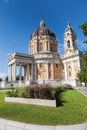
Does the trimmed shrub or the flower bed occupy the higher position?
the trimmed shrub

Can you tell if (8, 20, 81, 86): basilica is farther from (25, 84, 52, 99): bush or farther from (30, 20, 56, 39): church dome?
(25, 84, 52, 99): bush

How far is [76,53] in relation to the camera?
51750 mm

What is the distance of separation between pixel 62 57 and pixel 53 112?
4909 centimetres

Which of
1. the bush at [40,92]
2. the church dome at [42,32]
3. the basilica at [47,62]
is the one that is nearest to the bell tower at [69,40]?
the basilica at [47,62]

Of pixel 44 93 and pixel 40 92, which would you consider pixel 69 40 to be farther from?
pixel 44 93

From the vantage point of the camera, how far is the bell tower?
5816cm

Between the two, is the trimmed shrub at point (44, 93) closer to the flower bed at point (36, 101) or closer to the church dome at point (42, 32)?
the flower bed at point (36, 101)

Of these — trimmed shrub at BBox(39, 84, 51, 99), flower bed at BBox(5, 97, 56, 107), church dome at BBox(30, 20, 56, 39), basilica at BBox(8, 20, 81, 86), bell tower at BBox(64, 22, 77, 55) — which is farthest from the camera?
church dome at BBox(30, 20, 56, 39)

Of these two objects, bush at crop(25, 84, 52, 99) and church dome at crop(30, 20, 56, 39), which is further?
church dome at crop(30, 20, 56, 39)

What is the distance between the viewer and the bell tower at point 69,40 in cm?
5816

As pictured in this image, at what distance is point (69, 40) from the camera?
197ft

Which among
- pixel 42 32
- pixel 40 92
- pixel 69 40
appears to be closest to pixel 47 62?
pixel 69 40

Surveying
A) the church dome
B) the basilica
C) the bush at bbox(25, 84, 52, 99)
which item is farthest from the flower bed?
the church dome

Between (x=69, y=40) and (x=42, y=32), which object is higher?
(x=42, y=32)
